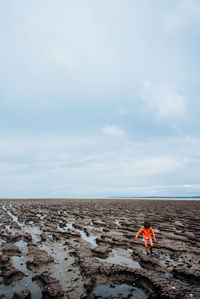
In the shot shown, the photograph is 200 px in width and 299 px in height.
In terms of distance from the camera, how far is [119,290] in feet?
15.0

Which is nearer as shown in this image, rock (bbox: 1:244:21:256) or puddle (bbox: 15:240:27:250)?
rock (bbox: 1:244:21:256)

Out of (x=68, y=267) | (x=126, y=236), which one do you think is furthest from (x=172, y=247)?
(x=68, y=267)

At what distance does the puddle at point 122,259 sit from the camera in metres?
6.11

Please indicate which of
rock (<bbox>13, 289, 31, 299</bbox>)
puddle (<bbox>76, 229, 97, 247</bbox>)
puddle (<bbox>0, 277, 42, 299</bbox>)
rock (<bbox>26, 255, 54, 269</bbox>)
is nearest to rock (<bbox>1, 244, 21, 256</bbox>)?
rock (<bbox>26, 255, 54, 269</bbox>)

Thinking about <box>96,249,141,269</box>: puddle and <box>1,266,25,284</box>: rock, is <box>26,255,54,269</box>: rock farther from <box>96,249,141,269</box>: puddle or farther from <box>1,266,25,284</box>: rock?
<box>96,249,141,269</box>: puddle

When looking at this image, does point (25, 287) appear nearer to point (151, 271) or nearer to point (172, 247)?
point (151, 271)

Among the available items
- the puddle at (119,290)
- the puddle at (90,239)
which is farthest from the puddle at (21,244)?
the puddle at (119,290)

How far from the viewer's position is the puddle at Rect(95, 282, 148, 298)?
435 cm

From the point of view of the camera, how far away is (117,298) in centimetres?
414

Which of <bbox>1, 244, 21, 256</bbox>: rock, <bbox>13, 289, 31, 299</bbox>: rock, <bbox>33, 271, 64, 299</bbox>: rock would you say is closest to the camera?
<bbox>13, 289, 31, 299</bbox>: rock

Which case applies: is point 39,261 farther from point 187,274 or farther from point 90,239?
point 187,274

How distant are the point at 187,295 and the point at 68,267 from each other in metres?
3.31

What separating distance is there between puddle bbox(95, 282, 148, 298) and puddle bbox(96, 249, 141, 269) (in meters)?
1.27

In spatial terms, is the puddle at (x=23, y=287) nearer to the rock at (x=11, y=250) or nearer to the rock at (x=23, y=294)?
the rock at (x=23, y=294)
